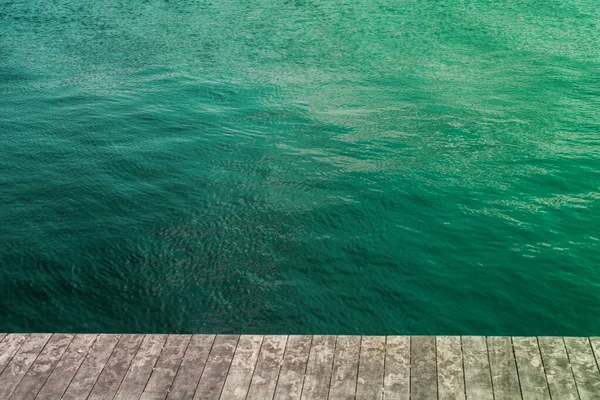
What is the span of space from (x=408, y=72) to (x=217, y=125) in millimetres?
5774

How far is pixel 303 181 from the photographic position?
12.0 m

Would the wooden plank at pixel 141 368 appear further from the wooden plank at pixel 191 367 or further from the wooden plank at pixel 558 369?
the wooden plank at pixel 558 369

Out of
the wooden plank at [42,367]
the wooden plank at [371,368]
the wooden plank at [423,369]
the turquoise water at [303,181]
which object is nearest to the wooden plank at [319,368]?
the wooden plank at [371,368]

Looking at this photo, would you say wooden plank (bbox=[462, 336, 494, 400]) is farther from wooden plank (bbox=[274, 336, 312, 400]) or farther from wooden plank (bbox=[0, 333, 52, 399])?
wooden plank (bbox=[0, 333, 52, 399])

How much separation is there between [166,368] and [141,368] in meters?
0.22

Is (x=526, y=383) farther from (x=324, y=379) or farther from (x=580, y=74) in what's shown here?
(x=580, y=74)

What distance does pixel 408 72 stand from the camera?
17.5 meters

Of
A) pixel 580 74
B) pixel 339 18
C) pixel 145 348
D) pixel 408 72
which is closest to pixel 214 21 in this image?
pixel 339 18

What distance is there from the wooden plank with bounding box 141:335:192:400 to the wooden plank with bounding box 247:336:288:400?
70cm

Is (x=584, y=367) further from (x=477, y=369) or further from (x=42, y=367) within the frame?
(x=42, y=367)

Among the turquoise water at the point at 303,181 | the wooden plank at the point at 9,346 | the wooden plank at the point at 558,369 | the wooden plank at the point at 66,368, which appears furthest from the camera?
the turquoise water at the point at 303,181

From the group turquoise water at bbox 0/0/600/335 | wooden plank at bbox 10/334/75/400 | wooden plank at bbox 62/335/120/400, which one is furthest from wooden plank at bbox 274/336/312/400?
turquoise water at bbox 0/0/600/335

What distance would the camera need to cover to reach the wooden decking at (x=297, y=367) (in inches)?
217

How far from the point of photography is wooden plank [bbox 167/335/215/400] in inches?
219
